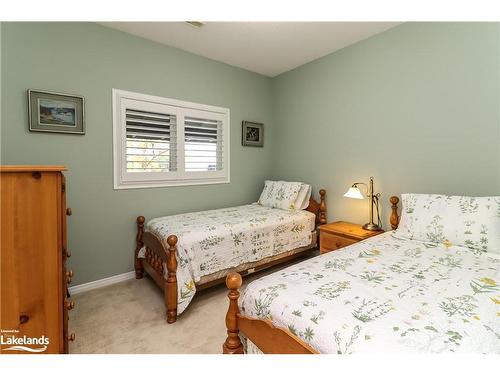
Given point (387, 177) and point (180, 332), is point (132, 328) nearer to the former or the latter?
point (180, 332)

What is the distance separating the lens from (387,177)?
8.51 feet

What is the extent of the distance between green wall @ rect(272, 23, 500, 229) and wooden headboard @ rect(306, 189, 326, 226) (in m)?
0.08

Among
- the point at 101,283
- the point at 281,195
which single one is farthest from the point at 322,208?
the point at 101,283

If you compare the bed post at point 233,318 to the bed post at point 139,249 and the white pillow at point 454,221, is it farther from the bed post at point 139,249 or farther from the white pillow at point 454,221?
the bed post at point 139,249

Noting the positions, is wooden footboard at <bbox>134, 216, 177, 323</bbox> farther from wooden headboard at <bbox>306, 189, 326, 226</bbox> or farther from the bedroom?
wooden headboard at <bbox>306, 189, 326, 226</bbox>

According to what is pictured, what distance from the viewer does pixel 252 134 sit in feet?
12.1

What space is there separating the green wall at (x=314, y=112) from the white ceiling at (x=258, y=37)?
126mm

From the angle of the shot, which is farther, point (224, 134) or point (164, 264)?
point (224, 134)

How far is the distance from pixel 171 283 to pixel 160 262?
0.36 meters

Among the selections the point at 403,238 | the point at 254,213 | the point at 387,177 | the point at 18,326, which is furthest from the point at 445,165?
the point at 18,326
